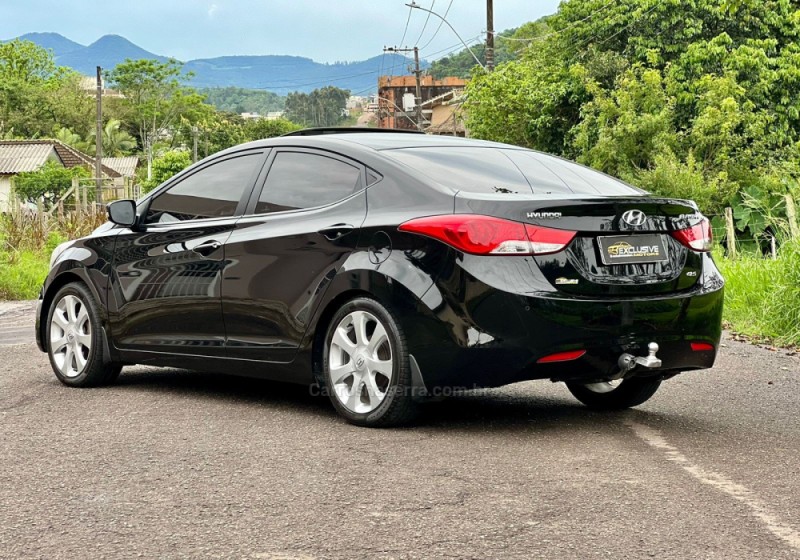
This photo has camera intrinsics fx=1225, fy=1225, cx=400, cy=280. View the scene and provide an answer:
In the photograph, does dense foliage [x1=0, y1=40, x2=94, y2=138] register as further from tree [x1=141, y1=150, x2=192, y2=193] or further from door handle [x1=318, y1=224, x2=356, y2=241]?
door handle [x1=318, y1=224, x2=356, y2=241]

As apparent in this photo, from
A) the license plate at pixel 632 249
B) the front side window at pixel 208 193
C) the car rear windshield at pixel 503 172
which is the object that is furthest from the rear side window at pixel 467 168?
the front side window at pixel 208 193

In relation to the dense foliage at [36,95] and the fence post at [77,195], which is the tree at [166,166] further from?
A: the fence post at [77,195]

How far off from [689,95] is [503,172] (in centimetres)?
3231

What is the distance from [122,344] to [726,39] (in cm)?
3340

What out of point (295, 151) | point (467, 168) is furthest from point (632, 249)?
point (295, 151)

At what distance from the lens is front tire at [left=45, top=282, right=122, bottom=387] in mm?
7961

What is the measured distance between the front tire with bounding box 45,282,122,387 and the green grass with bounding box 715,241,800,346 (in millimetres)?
6236

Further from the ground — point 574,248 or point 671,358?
point 574,248

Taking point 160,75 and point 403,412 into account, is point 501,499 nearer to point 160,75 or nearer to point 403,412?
point 403,412

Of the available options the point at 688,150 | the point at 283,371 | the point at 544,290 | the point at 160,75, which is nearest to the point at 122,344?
the point at 283,371

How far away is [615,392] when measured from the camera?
711cm

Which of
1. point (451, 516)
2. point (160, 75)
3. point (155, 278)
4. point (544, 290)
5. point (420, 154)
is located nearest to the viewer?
point (451, 516)

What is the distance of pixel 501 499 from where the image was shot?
15.6 ft

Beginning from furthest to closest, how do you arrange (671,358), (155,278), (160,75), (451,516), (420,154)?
(160,75)
(155,278)
(420,154)
(671,358)
(451,516)
